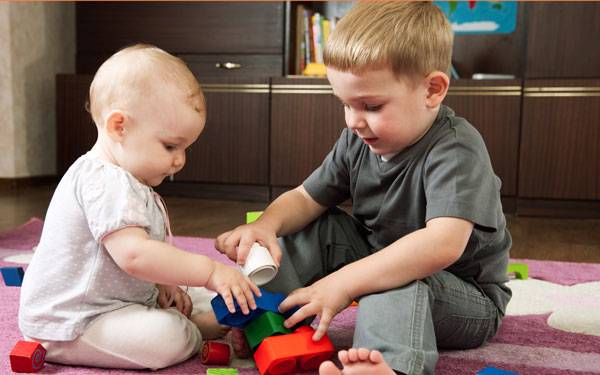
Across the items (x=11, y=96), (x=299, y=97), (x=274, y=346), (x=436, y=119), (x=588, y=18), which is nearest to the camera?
(x=274, y=346)

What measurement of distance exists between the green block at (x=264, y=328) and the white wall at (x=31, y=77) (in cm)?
236

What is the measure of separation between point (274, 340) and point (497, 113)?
187cm

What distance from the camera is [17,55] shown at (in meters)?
2.82

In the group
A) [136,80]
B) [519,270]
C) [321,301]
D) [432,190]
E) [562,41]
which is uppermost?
[562,41]

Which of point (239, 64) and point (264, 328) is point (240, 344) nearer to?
point (264, 328)

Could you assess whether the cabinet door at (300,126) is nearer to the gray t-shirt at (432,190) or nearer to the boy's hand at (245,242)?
the gray t-shirt at (432,190)

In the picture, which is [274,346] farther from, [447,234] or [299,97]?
[299,97]

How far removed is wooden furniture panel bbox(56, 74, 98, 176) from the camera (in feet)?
9.46

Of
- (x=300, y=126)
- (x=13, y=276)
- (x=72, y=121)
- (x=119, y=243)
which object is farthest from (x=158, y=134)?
(x=72, y=121)

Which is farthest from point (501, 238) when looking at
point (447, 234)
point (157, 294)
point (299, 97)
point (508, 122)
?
point (299, 97)

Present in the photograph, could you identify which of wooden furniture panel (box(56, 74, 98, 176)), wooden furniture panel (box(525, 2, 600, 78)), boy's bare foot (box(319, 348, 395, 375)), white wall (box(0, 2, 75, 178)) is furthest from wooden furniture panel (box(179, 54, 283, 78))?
boy's bare foot (box(319, 348, 395, 375))

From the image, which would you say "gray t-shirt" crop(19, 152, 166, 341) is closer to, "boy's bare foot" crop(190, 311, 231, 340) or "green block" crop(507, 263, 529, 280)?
"boy's bare foot" crop(190, 311, 231, 340)

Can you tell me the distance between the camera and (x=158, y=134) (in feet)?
2.58

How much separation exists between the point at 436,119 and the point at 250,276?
313 millimetres
